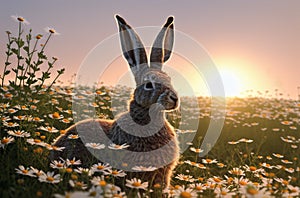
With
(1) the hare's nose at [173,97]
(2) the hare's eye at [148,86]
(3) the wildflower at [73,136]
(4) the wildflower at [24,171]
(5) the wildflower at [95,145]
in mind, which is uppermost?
(2) the hare's eye at [148,86]

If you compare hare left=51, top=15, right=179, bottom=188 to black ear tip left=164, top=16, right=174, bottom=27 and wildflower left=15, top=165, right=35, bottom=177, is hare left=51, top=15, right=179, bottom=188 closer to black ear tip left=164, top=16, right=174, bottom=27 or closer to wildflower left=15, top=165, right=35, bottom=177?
black ear tip left=164, top=16, right=174, bottom=27

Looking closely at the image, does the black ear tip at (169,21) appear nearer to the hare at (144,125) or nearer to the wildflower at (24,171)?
the hare at (144,125)

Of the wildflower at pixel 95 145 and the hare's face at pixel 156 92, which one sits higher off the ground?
the hare's face at pixel 156 92

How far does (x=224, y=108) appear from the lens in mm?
11984

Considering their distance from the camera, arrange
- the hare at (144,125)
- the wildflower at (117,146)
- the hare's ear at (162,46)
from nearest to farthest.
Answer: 1. the wildflower at (117,146)
2. the hare at (144,125)
3. the hare's ear at (162,46)

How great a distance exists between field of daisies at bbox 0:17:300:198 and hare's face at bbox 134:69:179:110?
622 millimetres

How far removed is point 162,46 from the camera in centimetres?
442

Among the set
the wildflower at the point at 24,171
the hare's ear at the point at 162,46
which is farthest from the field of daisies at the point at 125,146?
the hare's ear at the point at 162,46

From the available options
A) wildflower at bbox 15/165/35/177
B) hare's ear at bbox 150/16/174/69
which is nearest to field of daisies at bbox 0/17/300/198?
wildflower at bbox 15/165/35/177

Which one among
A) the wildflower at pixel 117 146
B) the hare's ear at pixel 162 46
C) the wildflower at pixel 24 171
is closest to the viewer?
the wildflower at pixel 24 171

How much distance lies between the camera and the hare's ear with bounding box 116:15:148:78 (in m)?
4.23

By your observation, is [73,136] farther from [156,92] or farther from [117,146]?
[156,92]

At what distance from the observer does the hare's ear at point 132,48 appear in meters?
4.23

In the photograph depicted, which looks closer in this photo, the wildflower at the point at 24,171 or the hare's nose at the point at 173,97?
the wildflower at the point at 24,171
